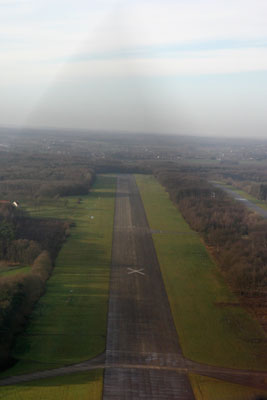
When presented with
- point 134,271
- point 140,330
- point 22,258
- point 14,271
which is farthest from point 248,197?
point 140,330

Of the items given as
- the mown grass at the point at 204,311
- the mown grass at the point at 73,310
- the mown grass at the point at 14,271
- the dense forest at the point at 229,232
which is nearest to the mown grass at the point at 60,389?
the mown grass at the point at 73,310

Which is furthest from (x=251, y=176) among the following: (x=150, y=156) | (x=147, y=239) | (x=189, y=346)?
(x=189, y=346)

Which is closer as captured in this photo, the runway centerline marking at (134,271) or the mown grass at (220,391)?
the mown grass at (220,391)

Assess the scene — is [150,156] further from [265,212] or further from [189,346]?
[189,346]

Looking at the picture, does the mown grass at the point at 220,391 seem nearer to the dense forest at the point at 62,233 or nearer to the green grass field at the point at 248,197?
the dense forest at the point at 62,233

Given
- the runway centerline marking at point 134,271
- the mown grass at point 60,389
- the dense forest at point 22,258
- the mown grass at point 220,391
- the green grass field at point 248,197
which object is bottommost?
the mown grass at point 220,391
